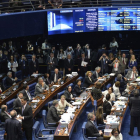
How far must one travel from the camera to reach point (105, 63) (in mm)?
15508

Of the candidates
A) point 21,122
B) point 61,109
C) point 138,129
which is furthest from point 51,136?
point 138,129

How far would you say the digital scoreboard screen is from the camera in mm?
16375

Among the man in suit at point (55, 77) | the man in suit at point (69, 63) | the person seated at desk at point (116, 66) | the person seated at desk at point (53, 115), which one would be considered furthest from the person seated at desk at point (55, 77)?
the person seated at desk at point (53, 115)

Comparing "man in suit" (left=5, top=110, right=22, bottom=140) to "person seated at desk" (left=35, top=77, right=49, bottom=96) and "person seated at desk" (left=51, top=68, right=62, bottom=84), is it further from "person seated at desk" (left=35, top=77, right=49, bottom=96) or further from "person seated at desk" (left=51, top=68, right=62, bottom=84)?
"person seated at desk" (left=51, top=68, right=62, bottom=84)

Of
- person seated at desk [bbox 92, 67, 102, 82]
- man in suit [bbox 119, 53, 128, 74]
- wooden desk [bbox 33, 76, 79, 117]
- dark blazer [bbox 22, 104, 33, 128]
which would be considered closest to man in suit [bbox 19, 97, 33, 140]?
dark blazer [bbox 22, 104, 33, 128]

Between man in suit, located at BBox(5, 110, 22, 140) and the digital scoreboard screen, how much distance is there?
306 inches

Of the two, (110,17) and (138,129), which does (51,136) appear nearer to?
(138,129)

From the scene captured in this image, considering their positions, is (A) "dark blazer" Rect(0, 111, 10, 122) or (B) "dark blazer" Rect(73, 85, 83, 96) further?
(B) "dark blazer" Rect(73, 85, 83, 96)

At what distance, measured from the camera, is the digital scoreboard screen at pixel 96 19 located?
16.4m

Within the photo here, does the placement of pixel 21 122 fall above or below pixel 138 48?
below

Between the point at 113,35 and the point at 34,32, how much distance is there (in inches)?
190

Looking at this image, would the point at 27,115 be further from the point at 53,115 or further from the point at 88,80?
the point at 88,80

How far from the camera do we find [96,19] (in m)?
16.5

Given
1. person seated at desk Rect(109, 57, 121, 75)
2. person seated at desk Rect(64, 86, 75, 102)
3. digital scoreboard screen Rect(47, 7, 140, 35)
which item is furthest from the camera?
digital scoreboard screen Rect(47, 7, 140, 35)
